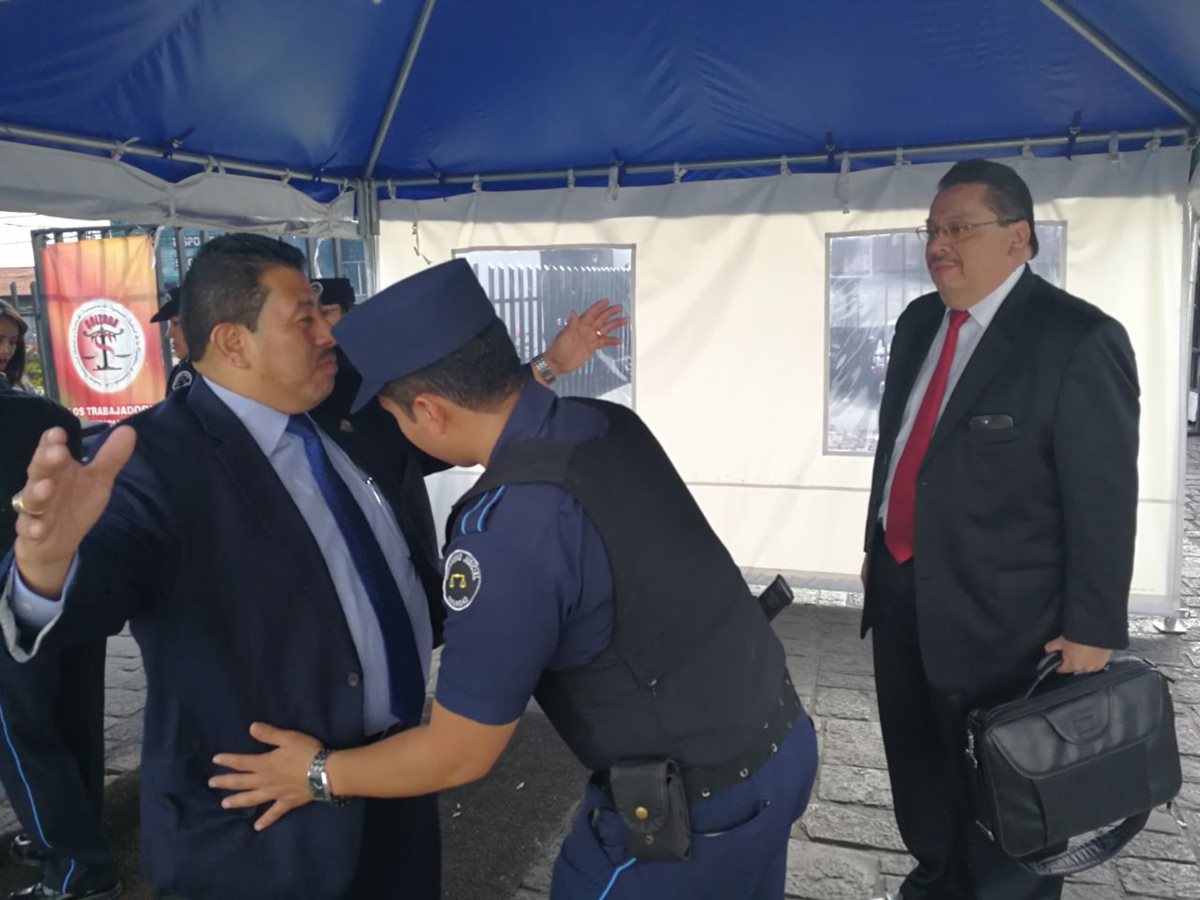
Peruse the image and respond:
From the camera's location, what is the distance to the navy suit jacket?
1.48 meters

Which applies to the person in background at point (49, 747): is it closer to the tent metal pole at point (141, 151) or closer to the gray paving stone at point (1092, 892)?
the tent metal pole at point (141, 151)

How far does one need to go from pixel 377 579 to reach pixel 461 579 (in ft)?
1.79

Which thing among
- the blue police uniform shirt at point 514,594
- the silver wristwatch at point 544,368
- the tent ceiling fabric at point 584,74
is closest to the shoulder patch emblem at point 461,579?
the blue police uniform shirt at point 514,594

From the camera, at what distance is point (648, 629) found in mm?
1335

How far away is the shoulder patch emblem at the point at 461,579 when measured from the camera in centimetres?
127

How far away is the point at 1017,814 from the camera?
83.1 inches

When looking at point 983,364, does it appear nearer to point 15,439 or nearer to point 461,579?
point 461,579

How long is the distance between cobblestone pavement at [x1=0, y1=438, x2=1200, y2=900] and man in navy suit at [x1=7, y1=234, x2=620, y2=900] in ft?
5.07

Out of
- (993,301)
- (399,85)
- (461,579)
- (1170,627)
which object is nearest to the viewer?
(461,579)

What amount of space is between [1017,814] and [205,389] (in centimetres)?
208

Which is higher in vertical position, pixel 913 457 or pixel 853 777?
pixel 913 457

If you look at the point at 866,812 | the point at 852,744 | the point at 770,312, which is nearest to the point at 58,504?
the point at 866,812

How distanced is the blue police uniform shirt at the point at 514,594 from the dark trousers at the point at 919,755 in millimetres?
1516

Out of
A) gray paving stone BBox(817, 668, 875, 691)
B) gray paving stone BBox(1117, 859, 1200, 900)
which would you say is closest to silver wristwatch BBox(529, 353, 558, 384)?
gray paving stone BBox(1117, 859, 1200, 900)
